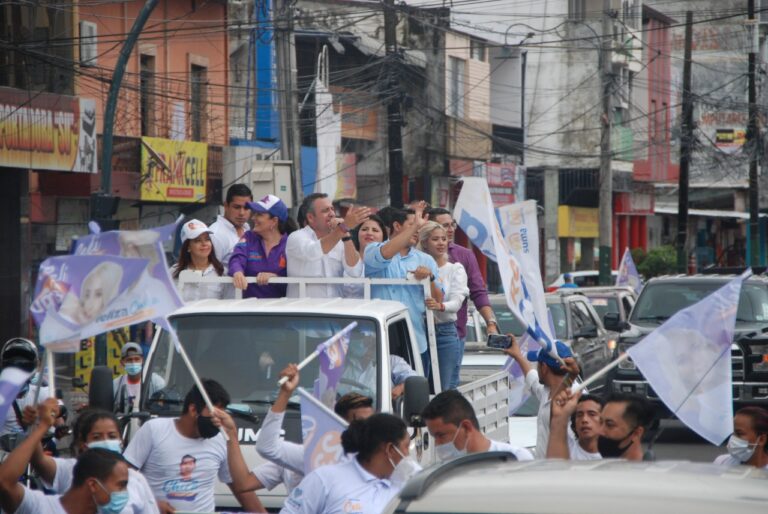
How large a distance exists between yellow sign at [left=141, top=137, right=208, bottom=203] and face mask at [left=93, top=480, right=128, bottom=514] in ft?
68.3

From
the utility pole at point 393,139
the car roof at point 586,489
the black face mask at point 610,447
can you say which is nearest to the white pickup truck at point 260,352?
the black face mask at point 610,447

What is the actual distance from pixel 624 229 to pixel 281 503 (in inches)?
2101

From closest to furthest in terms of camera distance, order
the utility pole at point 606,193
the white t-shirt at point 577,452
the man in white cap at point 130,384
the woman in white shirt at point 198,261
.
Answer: the white t-shirt at point 577,452, the man in white cap at point 130,384, the woman in white shirt at point 198,261, the utility pole at point 606,193

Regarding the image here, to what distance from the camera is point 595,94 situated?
55.2 metres

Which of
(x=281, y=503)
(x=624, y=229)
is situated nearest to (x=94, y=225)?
(x=281, y=503)

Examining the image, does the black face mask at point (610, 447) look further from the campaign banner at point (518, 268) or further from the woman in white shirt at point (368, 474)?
the woman in white shirt at point (368, 474)

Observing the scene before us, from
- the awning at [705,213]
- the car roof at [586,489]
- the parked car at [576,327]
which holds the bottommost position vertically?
the parked car at [576,327]

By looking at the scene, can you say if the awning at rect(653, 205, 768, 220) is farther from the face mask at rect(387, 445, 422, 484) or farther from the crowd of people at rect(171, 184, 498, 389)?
the face mask at rect(387, 445, 422, 484)

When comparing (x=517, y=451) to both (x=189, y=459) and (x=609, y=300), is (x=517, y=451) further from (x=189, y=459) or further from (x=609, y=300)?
(x=609, y=300)

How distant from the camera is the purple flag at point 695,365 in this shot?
725 cm

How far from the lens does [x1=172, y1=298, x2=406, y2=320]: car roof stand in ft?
28.2

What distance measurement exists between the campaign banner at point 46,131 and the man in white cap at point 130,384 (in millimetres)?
8261

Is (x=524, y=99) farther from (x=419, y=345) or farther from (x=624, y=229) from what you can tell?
(x=419, y=345)

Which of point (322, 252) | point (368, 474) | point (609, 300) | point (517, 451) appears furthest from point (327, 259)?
point (609, 300)
